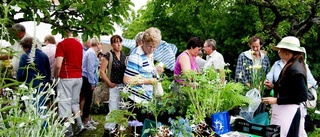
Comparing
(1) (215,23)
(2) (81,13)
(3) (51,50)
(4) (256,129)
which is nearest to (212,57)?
(3) (51,50)

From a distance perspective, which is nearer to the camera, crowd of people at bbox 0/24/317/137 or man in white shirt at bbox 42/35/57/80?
crowd of people at bbox 0/24/317/137

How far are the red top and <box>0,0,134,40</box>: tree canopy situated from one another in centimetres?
220

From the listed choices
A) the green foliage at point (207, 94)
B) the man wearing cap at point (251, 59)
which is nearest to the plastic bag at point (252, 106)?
the green foliage at point (207, 94)

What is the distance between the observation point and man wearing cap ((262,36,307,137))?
336cm

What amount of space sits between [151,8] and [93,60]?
394 centimetres

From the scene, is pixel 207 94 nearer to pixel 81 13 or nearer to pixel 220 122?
pixel 220 122

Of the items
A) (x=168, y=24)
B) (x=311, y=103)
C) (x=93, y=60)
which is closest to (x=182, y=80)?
(x=311, y=103)

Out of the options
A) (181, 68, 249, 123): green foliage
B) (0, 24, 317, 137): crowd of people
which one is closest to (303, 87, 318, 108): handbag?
(0, 24, 317, 137): crowd of people

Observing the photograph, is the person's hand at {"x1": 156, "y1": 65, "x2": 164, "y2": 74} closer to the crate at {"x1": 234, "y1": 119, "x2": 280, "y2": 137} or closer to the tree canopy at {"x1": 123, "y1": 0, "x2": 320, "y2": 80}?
the crate at {"x1": 234, "y1": 119, "x2": 280, "y2": 137}

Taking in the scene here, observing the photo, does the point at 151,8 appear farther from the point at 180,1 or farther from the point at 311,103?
the point at 311,103

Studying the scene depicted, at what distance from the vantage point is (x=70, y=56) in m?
4.95

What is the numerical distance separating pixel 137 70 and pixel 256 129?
129 cm

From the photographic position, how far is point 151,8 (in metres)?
9.30

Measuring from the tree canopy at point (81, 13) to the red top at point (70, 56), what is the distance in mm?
2195
